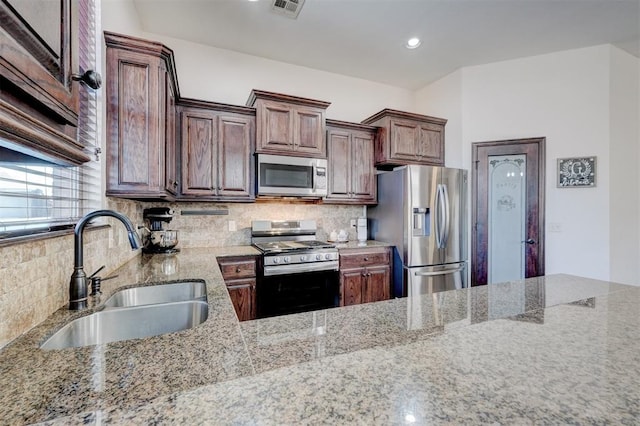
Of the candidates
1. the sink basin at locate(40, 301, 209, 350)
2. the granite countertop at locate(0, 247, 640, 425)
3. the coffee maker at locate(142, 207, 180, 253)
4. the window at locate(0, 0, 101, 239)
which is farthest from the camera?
the coffee maker at locate(142, 207, 180, 253)

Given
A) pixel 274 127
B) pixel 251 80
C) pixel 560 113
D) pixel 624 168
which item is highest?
pixel 251 80

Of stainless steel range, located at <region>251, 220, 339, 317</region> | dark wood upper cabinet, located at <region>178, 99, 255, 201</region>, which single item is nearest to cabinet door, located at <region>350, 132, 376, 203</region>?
stainless steel range, located at <region>251, 220, 339, 317</region>

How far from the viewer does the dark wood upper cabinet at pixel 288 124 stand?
9.45 ft

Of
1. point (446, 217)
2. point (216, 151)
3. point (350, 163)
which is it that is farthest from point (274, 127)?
point (446, 217)

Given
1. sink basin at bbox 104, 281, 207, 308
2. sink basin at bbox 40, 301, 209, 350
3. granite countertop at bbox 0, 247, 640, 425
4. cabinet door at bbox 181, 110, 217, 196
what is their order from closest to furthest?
granite countertop at bbox 0, 247, 640, 425
sink basin at bbox 40, 301, 209, 350
sink basin at bbox 104, 281, 207, 308
cabinet door at bbox 181, 110, 217, 196

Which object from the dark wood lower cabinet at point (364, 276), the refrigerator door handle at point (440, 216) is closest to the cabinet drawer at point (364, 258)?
the dark wood lower cabinet at point (364, 276)

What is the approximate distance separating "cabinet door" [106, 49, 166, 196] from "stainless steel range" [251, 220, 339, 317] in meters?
1.13

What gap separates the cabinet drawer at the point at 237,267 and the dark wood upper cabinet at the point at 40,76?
1.87 meters

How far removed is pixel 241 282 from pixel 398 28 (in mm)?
2919

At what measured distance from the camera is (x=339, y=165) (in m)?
3.37

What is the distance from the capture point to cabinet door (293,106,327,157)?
3.02 meters

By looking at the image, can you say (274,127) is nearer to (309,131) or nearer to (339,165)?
(309,131)

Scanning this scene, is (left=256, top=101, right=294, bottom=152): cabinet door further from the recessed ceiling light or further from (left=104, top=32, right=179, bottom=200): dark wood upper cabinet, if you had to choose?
the recessed ceiling light

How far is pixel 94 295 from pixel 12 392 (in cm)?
78
